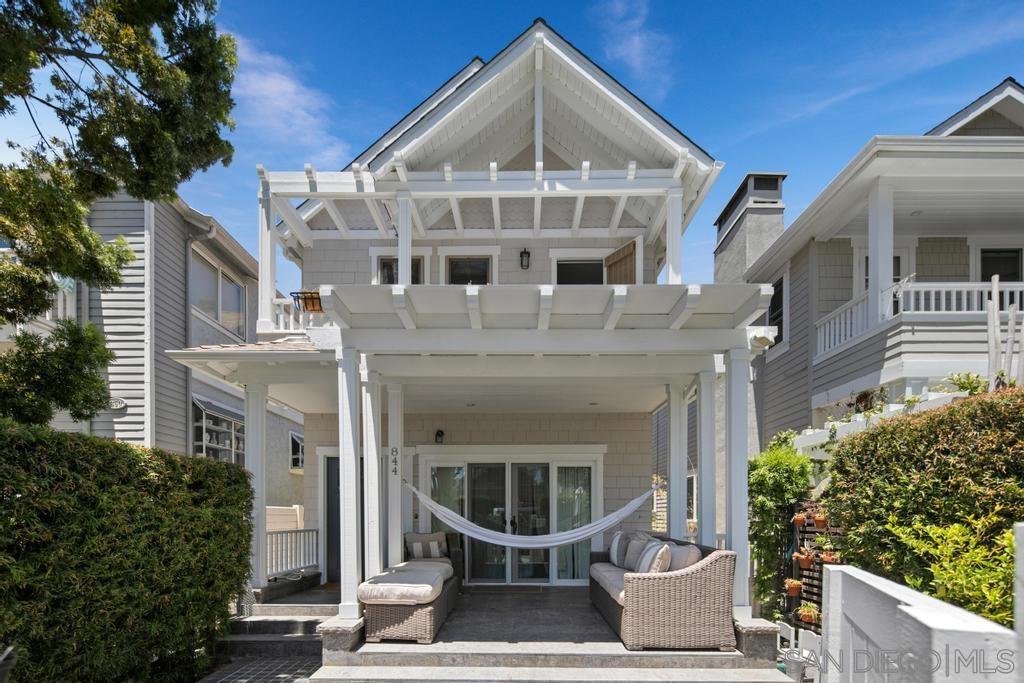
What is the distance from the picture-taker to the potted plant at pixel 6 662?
2865 millimetres

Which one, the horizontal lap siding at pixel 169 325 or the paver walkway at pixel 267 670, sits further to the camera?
the horizontal lap siding at pixel 169 325

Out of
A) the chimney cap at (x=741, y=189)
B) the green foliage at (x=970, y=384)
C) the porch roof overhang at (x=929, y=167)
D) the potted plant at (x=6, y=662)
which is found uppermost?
the chimney cap at (x=741, y=189)

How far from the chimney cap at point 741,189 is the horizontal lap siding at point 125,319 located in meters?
9.77

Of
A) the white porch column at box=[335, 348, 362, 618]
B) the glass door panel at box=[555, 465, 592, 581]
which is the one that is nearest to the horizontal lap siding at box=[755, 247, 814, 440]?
the glass door panel at box=[555, 465, 592, 581]

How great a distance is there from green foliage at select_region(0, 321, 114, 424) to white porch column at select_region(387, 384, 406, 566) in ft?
8.30

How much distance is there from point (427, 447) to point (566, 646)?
4.37 meters

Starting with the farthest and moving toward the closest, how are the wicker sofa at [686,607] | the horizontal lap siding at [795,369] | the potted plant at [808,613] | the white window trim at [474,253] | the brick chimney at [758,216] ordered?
the brick chimney at [758,216]
the horizontal lap siding at [795,369]
the white window trim at [474,253]
the potted plant at [808,613]
the wicker sofa at [686,607]

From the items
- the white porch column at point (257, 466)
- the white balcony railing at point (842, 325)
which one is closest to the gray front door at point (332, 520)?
the white porch column at point (257, 466)

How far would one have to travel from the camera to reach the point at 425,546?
768 cm

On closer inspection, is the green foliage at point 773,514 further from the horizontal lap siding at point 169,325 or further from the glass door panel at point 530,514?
the horizontal lap siding at point 169,325

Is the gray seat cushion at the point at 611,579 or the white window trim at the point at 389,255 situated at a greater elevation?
the white window trim at the point at 389,255

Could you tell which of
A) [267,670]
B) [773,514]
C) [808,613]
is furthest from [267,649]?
[773,514]

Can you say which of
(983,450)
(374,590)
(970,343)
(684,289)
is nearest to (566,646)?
(374,590)

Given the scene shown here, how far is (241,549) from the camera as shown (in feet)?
18.7
